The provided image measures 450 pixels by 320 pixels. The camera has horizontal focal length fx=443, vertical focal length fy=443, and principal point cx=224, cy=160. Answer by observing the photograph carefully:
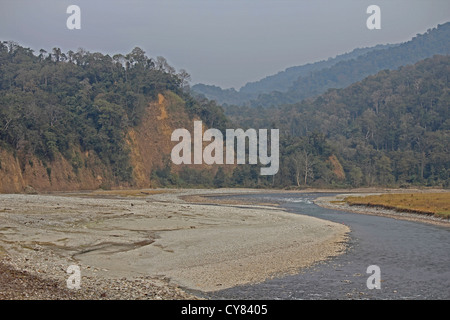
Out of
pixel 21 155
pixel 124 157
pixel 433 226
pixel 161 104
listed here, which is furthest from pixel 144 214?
pixel 161 104

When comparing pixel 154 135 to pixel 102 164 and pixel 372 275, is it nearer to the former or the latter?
pixel 102 164

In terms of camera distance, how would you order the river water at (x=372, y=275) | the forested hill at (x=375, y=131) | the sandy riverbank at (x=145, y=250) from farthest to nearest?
the forested hill at (x=375, y=131)
the river water at (x=372, y=275)
the sandy riverbank at (x=145, y=250)

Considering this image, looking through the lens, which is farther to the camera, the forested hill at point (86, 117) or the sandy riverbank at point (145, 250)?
the forested hill at point (86, 117)

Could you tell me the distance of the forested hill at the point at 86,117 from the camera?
66.6 m

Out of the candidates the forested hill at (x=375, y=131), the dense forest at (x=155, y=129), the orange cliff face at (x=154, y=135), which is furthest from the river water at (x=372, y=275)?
the forested hill at (x=375, y=131)

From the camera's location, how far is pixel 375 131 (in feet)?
426

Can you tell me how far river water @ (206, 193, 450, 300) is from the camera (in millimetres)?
14586

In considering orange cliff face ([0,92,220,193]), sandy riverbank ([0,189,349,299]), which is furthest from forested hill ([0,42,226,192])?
sandy riverbank ([0,189,349,299])

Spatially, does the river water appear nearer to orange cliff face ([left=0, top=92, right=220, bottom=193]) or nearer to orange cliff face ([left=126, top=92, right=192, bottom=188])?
orange cliff face ([left=0, top=92, right=220, bottom=193])

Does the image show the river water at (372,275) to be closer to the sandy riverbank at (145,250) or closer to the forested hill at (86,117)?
the sandy riverbank at (145,250)

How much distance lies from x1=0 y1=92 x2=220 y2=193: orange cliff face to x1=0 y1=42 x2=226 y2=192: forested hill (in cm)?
16

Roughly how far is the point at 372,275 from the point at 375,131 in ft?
393

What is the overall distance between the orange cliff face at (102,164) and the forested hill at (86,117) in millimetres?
159

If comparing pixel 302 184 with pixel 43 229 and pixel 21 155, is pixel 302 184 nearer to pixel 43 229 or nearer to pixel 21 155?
pixel 21 155
